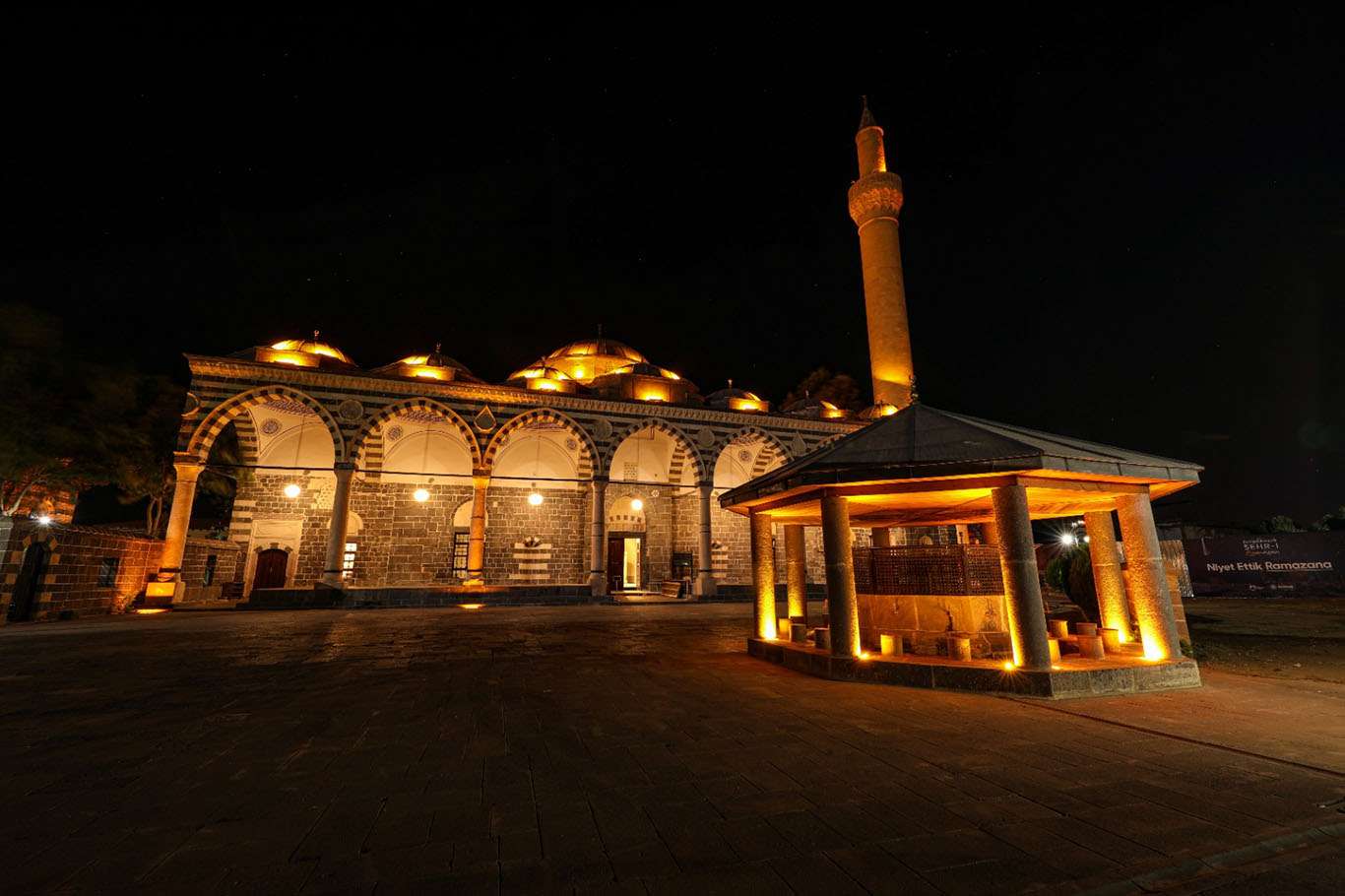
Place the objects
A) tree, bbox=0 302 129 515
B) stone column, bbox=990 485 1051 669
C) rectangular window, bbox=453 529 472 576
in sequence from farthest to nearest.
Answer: rectangular window, bbox=453 529 472 576, tree, bbox=0 302 129 515, stone column, bbox=990 485 1051 669

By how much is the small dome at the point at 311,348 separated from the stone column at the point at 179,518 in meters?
4.92

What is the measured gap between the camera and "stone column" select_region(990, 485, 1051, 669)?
5.07 metres

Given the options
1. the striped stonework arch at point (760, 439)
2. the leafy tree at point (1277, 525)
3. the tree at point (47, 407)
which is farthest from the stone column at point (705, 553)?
the leafy tree at point (1277, 525)

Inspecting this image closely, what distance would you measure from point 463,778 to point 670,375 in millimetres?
21810

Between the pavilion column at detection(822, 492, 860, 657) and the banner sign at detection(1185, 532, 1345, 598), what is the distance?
25.4 meters

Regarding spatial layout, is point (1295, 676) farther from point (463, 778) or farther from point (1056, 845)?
point (463, 778)

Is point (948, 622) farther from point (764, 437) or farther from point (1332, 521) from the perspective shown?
point (1332, 521)

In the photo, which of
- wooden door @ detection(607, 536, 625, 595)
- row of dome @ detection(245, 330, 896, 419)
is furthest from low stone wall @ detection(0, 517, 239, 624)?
wooden door @ detection(607, 536, 625, 595)

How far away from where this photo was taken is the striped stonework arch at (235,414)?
15727 mm

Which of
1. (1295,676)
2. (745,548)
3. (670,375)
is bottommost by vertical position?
(1295,676)

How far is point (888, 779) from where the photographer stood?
2877 millimetres

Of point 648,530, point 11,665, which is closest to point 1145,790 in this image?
point 11,665

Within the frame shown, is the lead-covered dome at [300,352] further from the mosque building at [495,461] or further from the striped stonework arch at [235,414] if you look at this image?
the striped stonework arch at [235,414]

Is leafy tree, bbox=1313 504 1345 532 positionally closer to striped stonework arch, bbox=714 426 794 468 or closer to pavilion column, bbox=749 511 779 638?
striped stonework arch, bbox=714 426 794 468
